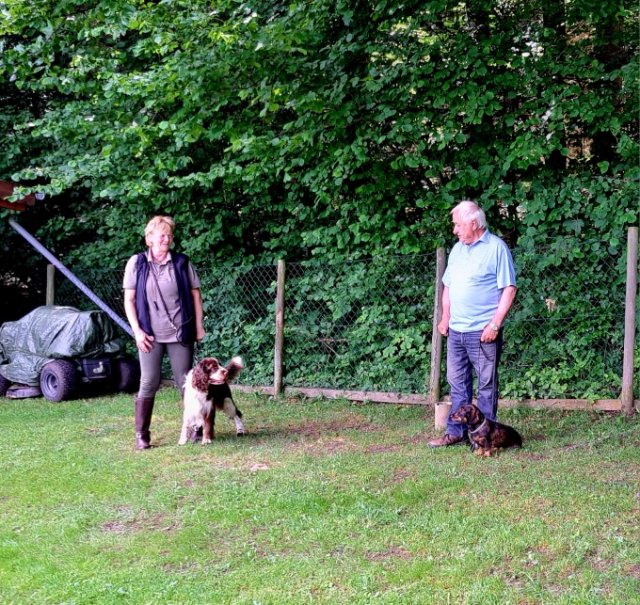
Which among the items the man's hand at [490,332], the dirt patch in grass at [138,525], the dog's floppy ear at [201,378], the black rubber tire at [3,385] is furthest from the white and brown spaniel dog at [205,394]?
the black rubber tire at [3,385]

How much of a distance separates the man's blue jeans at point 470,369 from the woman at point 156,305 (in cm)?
203

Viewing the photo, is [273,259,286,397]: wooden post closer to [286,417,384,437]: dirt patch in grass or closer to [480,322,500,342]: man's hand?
[286,417,384,437]: dirt patch in grass

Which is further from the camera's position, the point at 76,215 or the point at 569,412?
the point at 76,215

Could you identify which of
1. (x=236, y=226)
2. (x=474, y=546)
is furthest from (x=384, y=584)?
(x=236, y=226)

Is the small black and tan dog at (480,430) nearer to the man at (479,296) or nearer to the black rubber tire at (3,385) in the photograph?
the man at (479,296)

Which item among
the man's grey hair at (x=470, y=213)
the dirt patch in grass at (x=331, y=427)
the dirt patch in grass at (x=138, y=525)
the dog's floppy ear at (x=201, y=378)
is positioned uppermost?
the man's grey hair at (x=470, y=213)

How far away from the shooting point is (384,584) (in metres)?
3.19

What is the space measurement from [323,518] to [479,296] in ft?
6.81

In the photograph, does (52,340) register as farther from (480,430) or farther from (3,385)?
(480,430)

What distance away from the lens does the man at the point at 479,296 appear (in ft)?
17.1

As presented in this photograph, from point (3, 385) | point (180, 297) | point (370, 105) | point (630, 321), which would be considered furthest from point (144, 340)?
point (630, 321)

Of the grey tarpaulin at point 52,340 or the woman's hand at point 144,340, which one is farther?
the grey tarpaulin at point 52,340

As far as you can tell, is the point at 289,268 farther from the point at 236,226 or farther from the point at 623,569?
the point at 623,569

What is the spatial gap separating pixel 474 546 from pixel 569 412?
3.48 metres
